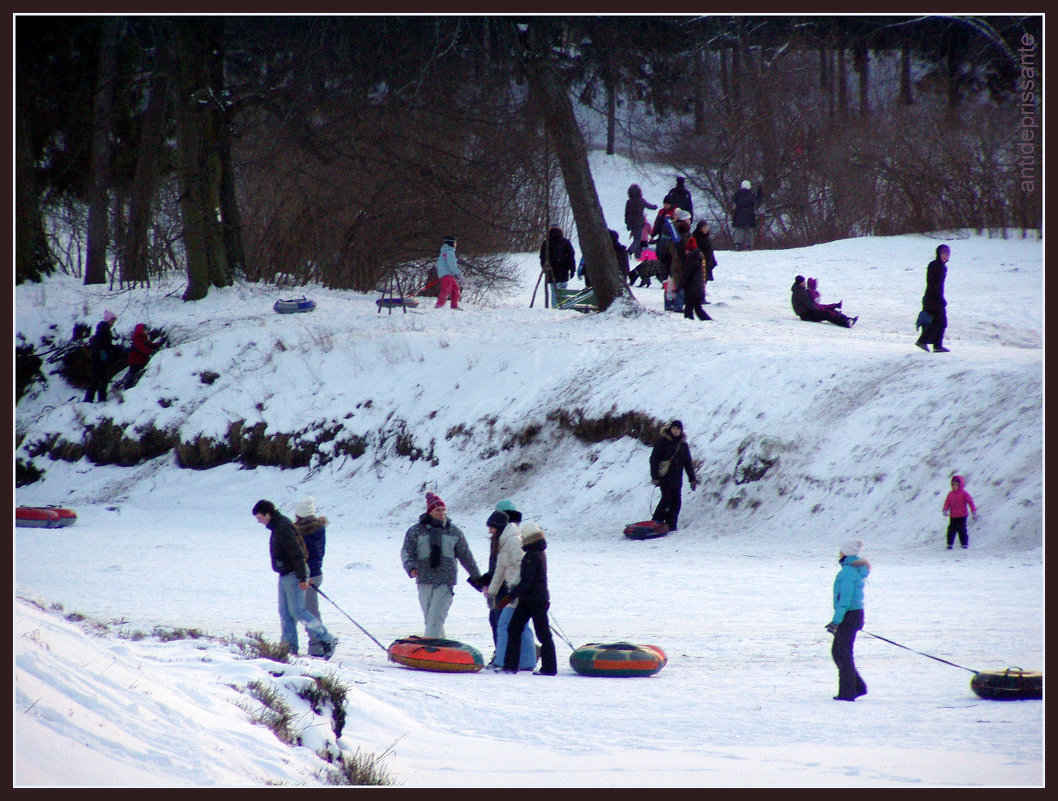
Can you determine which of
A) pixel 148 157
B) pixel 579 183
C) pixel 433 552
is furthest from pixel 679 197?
pixel 433 552

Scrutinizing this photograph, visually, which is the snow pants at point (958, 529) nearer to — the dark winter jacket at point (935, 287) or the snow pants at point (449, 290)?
the dark winter jacket at point (935, 287)

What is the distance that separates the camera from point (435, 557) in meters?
10.0

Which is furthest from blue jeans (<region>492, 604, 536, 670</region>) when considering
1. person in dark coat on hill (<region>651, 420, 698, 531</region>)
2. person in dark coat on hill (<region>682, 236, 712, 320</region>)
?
person in dark coat on hill (<region>682, 236, 712, 320</region>)

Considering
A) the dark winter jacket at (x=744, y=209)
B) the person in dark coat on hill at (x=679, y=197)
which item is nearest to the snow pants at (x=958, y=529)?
the person in dark coat on hill at (x=679, y=197)

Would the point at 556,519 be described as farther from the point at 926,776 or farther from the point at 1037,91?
the point at 1037,91

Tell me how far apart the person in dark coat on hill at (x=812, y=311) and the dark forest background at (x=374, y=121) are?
14.5 ft

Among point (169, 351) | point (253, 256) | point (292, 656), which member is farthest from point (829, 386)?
point (253, 256)

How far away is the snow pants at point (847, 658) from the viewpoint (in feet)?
27.2

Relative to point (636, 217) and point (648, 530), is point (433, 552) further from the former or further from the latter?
point (636, 217)

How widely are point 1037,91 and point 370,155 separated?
1647 cm

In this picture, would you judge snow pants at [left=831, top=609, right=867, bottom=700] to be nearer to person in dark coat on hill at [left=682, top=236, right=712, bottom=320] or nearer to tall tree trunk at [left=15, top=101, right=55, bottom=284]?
person in dark coat on hill at [left=682, top=236, right=712, bottom=320]

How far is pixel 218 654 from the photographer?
818 cm

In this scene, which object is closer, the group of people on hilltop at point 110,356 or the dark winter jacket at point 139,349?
the group of people on hilltop at point 110,356

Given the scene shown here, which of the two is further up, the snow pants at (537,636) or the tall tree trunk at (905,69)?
the tall tree trunk at (905,69)
